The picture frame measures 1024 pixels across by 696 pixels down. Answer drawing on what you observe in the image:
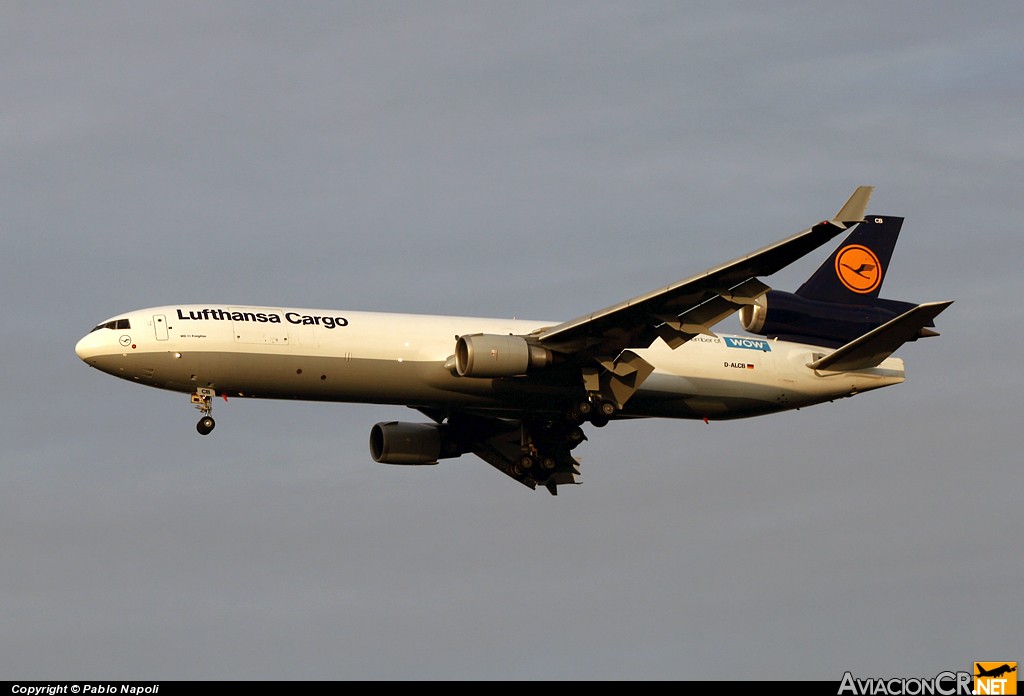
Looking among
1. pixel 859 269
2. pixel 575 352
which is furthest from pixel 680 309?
pixel 859 269

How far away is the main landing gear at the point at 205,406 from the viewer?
59375mm

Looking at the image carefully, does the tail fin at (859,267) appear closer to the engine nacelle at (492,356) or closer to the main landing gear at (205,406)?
the engine nacelle at (492,356)

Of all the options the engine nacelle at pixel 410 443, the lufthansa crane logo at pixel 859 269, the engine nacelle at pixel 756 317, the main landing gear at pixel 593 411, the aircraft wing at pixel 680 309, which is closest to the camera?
the aircraft wing at pixel 680 309

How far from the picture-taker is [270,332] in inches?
2334

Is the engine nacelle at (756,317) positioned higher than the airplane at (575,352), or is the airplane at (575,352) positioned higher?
the engine nacelle at (756,317)

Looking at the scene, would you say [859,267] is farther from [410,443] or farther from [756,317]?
[410,443]

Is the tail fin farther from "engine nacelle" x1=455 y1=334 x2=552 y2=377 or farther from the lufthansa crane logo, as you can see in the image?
"engine nacelle" x1=455 y1=334 x2=552 y2=377

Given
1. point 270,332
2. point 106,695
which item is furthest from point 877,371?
point 106,695

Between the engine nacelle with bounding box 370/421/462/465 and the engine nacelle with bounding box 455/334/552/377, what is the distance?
884 cm

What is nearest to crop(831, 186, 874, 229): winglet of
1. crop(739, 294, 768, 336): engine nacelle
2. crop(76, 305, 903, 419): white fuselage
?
Result: crop(739, 294, 768, 336): engine nacelle

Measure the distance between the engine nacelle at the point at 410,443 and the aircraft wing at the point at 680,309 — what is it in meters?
8.97

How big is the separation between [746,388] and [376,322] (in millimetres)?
13376

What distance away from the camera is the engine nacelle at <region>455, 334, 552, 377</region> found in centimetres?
5806

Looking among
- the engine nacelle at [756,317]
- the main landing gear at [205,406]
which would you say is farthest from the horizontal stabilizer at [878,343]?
the main landing gear at [205,406]
